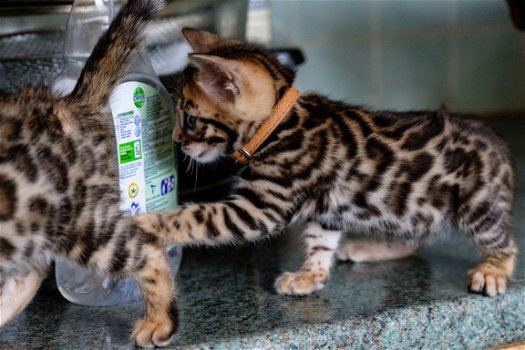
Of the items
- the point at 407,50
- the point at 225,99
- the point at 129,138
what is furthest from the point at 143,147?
the point at 407,50

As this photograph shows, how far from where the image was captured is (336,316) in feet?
4.49

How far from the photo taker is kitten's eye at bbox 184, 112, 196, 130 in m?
1.47

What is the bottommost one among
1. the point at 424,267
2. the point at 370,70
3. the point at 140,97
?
Result: the point at 370,70

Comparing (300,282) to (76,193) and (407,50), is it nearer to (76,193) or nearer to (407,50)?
(76,193)

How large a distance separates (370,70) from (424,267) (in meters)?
1.31

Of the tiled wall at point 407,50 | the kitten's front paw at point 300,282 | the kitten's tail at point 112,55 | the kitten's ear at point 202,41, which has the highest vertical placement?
the kitten's tail at point 112,55

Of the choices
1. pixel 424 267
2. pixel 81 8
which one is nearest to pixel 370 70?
pixel 424 267

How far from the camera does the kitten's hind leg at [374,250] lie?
1.68m

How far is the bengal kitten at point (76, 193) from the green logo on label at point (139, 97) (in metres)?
0.14

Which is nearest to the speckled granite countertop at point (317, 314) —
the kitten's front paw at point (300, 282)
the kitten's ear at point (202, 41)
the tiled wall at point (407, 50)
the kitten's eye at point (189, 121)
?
the kitten's front paw at point (300, 282)

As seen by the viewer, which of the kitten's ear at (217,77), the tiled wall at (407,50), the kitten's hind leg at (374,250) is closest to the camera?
the kitten's ear at (217,77)

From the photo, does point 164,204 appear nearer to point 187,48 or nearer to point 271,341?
point 271,341

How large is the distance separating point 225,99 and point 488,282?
58 centimetres

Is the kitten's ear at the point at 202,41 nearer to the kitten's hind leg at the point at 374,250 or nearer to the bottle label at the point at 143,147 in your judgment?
the bottle label at the point at 143,147
